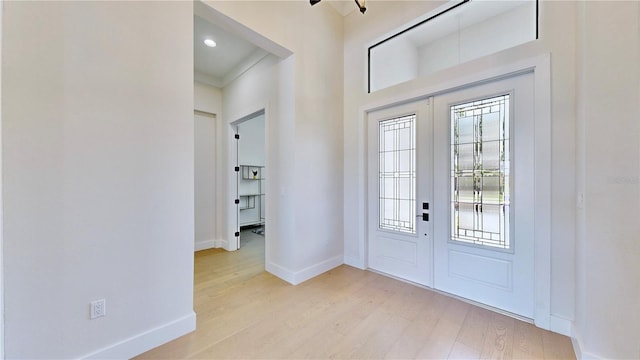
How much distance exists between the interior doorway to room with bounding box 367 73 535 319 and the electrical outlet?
2861 millimetres

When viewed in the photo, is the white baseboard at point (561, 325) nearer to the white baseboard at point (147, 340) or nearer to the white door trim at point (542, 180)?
the white door trim at point (542, 180)

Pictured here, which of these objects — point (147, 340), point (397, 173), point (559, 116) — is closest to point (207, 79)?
point (397, 173)

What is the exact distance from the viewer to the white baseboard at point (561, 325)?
1.95 metres

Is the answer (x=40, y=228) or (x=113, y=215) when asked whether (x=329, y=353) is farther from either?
(x=40, y=228)

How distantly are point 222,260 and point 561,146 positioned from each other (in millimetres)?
4335

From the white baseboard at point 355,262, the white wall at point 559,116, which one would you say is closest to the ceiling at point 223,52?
the white wall at point 559,116

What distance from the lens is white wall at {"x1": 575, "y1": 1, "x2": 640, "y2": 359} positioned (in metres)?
1.48

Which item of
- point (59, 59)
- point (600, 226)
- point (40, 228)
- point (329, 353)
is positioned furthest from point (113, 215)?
point (600, 226)

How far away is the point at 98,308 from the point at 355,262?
279 centimetres

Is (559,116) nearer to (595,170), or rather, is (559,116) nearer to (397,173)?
(595,170)

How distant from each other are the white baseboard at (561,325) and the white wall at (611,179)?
33 cm

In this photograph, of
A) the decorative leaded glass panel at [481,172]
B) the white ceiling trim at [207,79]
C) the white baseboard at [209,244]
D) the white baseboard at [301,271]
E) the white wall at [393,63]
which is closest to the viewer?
the decorative leaded glass panel at [481,172]

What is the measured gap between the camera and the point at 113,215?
1688 millimetres

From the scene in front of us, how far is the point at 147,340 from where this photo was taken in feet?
5.93
